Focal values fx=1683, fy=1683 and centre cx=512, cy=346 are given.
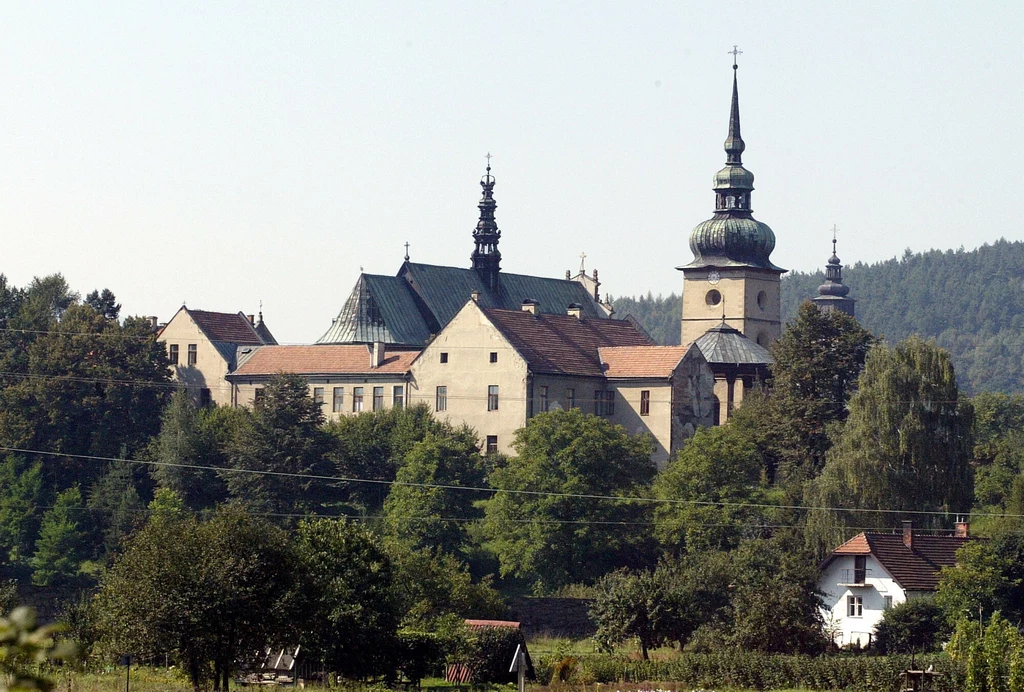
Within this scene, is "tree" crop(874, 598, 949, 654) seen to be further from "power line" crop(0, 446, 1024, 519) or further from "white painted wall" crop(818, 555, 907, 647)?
"power line" crop(0, 446, 1024, 519)

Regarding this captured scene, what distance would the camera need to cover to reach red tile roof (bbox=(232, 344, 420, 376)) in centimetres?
8694

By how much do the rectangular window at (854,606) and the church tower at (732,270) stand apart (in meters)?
50.4

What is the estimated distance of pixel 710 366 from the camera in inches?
3465

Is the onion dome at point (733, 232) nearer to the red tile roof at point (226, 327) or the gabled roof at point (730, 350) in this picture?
the gabled roof at point (730, 350)

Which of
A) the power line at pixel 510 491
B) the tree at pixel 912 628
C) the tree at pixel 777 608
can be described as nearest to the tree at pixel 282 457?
the power line at pixel 510 491

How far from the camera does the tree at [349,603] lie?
1524 inches

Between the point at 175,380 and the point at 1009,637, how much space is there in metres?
57.0

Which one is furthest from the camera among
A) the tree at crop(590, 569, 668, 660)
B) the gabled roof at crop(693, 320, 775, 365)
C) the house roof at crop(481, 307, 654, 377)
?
the gabled roof at crop(693, 320, 775, 365)

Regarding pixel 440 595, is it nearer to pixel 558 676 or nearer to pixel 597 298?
pixel 558 676

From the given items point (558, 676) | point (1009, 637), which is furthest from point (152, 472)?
point (1009, 637)

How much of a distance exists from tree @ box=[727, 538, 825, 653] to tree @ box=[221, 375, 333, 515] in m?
24.1

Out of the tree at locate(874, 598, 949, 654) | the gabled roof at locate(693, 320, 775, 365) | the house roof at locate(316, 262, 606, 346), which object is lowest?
the tree at locate(874, 598, 949, 654)

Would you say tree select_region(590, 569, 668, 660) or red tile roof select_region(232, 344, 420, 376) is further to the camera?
red tile roof select_region(232, 344, 420, 376)

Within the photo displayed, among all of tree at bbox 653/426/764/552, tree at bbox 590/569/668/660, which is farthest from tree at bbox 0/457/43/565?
tree at bbox 590/569/668/660
